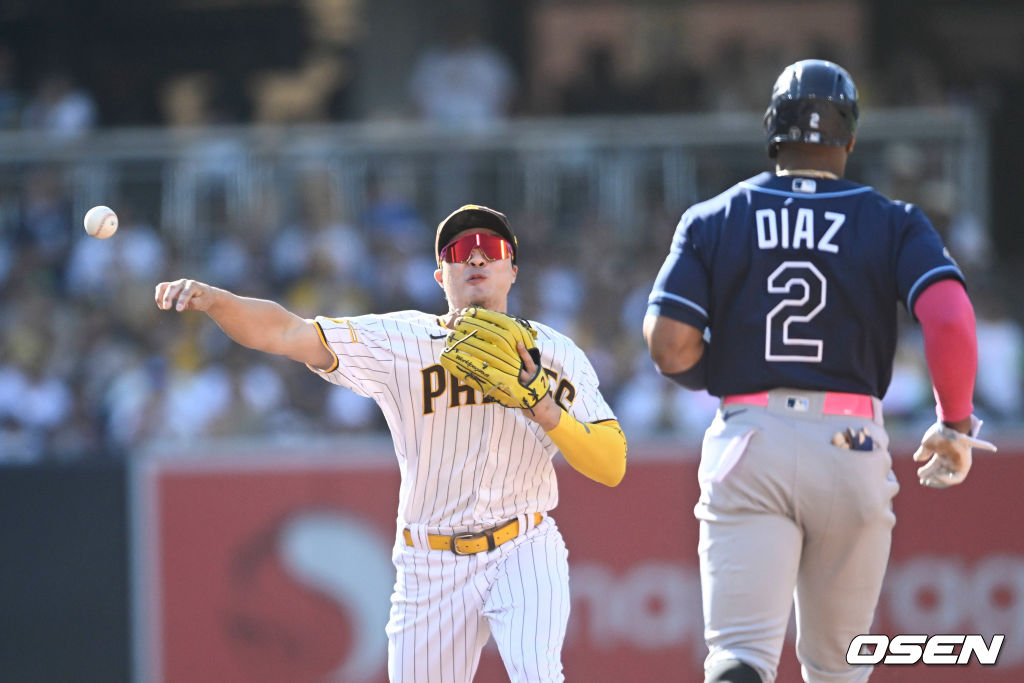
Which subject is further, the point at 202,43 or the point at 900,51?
the point at 202,43

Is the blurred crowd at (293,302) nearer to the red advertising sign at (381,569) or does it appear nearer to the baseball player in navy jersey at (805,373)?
the red advertising sign at (381,569)

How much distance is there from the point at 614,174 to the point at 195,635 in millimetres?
5078

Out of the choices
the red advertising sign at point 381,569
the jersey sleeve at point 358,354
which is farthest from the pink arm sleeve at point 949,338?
the red advertising sign at point 381,569

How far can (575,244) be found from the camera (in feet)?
36.2

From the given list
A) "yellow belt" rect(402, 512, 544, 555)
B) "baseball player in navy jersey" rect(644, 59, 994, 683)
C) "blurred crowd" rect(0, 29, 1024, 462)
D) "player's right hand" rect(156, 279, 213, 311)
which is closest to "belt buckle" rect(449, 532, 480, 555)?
"yellow belt" rect(402, 512, 544, 555)

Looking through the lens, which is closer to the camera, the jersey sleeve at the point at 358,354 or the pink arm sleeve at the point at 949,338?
the pink arm sleeve at the point at 949,338

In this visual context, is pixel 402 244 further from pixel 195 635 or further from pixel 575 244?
pixel 195 635

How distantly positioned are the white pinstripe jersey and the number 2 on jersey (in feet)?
2.16

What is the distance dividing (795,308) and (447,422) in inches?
44.4

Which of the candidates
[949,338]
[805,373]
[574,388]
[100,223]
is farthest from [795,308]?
[100,223]

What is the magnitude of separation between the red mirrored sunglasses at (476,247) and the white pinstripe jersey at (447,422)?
26 cm

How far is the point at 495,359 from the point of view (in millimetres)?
4090

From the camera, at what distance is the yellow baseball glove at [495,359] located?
13.4 ft

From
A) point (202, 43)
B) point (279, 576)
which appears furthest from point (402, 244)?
point (202, 43)
